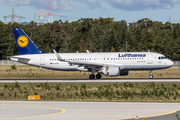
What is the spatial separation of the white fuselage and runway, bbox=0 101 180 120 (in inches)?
894

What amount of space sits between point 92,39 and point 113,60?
96739 mm

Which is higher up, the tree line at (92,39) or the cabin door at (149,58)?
the tree line at (92,39)

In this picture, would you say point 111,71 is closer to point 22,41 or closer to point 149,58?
point 149,58

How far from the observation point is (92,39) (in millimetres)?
141000

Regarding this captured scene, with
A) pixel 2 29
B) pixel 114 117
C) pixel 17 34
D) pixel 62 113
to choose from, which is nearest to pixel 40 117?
pixel 62 113

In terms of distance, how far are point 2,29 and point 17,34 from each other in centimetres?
9334

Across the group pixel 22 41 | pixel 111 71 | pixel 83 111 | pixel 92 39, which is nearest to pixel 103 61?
pixel 111 71

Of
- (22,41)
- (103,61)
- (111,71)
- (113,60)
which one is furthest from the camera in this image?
(22,41)

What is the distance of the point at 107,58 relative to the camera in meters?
45.2

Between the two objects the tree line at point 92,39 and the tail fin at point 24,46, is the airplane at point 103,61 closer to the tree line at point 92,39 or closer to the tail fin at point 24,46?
the tail fin at point 24,46

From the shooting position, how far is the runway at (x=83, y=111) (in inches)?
664

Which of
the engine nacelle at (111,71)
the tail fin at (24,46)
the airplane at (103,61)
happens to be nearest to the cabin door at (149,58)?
the airplane at (103,61)

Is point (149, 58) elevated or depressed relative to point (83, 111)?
elevated

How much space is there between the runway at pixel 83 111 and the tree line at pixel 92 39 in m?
90.0
